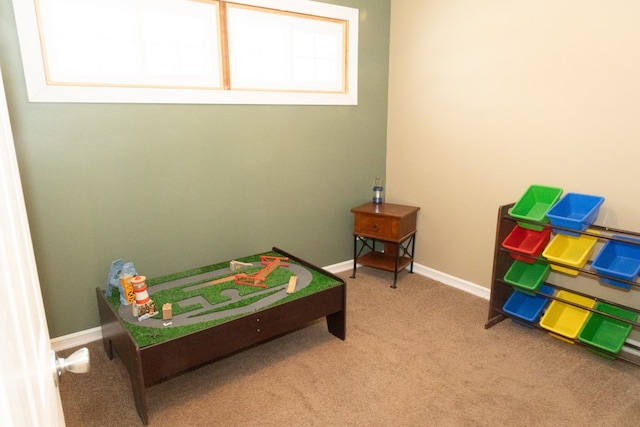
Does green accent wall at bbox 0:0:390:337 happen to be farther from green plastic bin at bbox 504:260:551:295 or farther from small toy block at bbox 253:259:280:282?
green plastic bin at bbox 504:260:551:295

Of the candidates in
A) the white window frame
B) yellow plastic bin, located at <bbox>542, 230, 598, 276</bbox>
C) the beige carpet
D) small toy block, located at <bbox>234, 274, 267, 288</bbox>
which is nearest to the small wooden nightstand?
the beige carpet

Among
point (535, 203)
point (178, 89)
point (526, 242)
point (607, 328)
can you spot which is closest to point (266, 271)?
point (178, 89)

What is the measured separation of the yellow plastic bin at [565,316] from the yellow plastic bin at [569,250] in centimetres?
20

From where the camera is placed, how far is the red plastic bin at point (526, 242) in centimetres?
252

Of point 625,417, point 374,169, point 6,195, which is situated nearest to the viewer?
point 6,195

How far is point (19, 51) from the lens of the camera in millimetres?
2074

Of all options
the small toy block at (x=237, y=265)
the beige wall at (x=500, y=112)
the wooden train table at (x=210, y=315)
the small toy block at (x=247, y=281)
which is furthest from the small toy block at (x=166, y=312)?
the beige wall at (x=500, y=112)

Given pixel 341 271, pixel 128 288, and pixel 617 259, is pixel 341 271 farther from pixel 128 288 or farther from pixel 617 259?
pixel 617 259

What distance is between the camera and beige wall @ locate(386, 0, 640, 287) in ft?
7.48

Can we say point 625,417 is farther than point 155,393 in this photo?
No

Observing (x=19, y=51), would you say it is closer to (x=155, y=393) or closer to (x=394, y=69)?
(x=155, y=393)

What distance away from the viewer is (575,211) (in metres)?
2.49

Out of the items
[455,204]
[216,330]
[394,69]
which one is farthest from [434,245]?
[216,330]

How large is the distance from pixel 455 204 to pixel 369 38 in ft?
5.15
